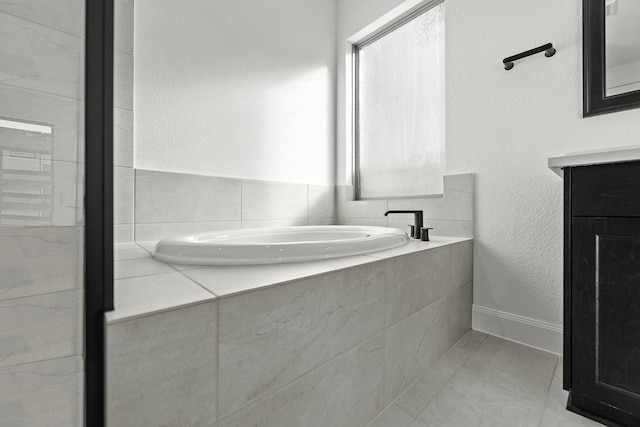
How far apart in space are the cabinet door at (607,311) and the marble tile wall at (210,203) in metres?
1.50

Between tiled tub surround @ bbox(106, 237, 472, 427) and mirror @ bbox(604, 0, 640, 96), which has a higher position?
mirror @ bbox(604, 0, 640, 96)

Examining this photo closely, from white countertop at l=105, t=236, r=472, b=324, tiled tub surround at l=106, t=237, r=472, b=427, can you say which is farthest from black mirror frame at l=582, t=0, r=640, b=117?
white countertop at l=105, t=236, r=472, b=324

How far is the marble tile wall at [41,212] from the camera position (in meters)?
0.40

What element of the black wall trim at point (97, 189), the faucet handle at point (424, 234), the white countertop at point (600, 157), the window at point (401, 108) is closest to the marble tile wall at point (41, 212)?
the black wall trim at point (97, 189)

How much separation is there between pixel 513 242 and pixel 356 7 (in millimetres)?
2022

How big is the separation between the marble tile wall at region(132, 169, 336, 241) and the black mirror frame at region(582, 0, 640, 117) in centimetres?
156

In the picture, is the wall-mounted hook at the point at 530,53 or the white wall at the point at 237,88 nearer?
the wall-mounted hook at the point at 530,53

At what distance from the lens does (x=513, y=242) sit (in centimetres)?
143

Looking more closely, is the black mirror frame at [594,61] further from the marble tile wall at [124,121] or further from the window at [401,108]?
the marble tile wall at [124,121]

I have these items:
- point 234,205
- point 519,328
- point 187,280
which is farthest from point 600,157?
point 234,205

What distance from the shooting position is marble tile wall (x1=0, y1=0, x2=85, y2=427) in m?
0.40

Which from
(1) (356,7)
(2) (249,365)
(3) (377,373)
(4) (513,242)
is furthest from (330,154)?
(2) (249,365)

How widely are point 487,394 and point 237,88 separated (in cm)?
192

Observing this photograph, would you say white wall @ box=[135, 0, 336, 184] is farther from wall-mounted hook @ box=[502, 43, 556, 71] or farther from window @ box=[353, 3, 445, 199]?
wall-mounted hook @ box=[502, 43, 556, 71]
